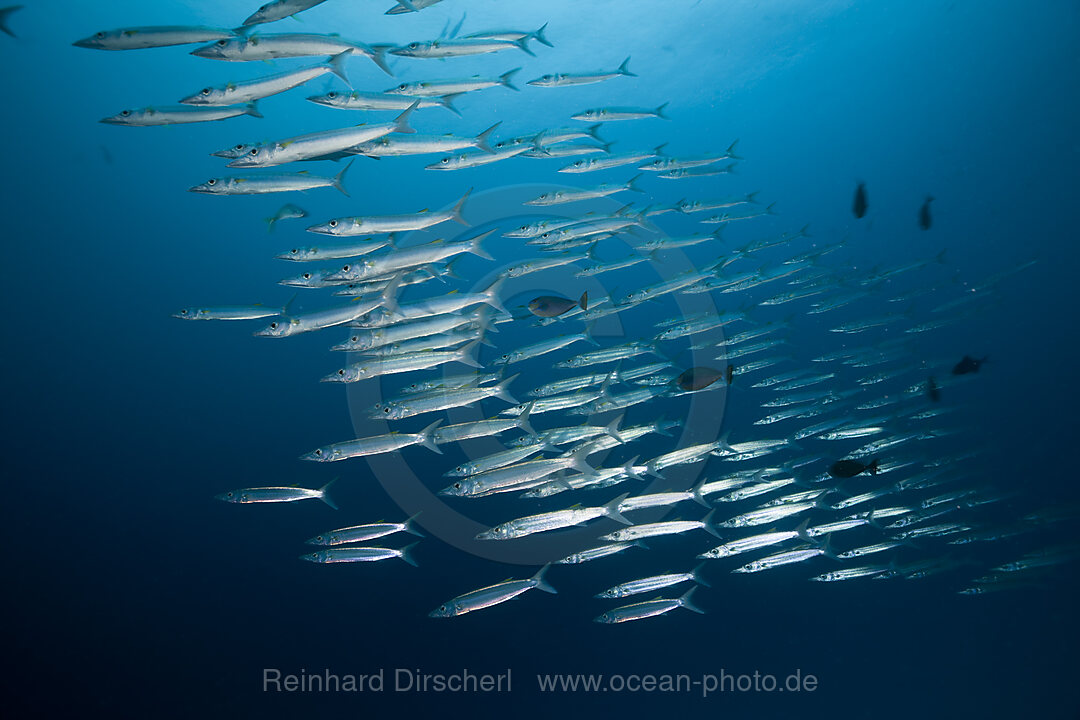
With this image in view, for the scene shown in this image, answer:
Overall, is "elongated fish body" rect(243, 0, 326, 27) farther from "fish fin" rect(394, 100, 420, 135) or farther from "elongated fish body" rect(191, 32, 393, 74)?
"fish fin" rect(394, 100, 420, 135)

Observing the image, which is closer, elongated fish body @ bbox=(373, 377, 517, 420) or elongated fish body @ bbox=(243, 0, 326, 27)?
elongated fish body @ bbox=(243, 0, 326, 27)

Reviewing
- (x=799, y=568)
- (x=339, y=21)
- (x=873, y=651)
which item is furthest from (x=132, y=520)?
(x=873, y=651)

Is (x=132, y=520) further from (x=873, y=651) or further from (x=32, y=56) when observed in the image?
(x=873, y=651)

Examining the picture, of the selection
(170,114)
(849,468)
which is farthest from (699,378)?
(170,114)

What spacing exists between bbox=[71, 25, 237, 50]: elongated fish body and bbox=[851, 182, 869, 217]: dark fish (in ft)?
18.2

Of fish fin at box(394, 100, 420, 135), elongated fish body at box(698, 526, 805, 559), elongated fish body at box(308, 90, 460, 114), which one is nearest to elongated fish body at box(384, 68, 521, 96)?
elongated fish body at box(308, 90, 460, 114)

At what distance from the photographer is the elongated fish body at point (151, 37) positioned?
3.11 meters

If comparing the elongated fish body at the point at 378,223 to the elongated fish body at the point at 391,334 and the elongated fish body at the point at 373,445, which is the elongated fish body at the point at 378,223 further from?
the elongated fish body at the point at 373,445

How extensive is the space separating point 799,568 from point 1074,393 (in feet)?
Result: 84.3

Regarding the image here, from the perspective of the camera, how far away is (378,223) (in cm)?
430

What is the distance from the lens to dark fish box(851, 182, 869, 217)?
5.14 m

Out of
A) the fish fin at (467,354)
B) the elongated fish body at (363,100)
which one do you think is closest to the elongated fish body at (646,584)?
the fish fin at (467,354)

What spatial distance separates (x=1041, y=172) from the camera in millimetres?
29234

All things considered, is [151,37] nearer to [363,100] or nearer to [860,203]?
[363,100]
